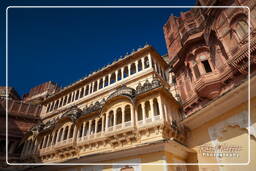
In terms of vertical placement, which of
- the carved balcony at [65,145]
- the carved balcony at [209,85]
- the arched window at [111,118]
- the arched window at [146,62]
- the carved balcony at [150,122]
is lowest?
the carved balcony at [65,145]

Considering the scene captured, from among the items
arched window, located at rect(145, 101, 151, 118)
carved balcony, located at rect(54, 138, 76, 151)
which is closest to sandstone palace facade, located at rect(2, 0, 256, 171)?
arched window, located at rect(145, 101, 151, 118)

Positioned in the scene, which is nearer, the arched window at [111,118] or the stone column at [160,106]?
the stone column at [160,106]

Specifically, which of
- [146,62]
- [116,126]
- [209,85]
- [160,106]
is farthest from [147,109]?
[146,62]

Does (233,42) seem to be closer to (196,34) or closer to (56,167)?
(196,34)

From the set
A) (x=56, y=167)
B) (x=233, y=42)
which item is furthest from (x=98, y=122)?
(x=233, y=42)

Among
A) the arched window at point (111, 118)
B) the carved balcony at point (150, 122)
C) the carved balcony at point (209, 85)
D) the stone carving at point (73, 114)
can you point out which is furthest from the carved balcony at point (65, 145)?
the carved balcony at point (209, 85)

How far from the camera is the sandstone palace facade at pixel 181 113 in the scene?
9773 mm

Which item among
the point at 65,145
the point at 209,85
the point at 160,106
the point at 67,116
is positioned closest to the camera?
the point at 209,85

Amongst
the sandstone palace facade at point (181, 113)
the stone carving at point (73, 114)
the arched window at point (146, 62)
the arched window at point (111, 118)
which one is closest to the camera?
the sandstone palace facade at point (181, 113)

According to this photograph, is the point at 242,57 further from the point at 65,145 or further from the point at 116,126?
the point at 65,145

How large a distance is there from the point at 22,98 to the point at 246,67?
158ft

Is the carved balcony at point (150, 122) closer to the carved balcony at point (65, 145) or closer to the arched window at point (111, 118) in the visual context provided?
the arched window at point (111, 118)

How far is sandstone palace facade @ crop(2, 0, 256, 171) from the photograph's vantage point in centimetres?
977

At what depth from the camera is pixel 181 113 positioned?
1730 centimetres
